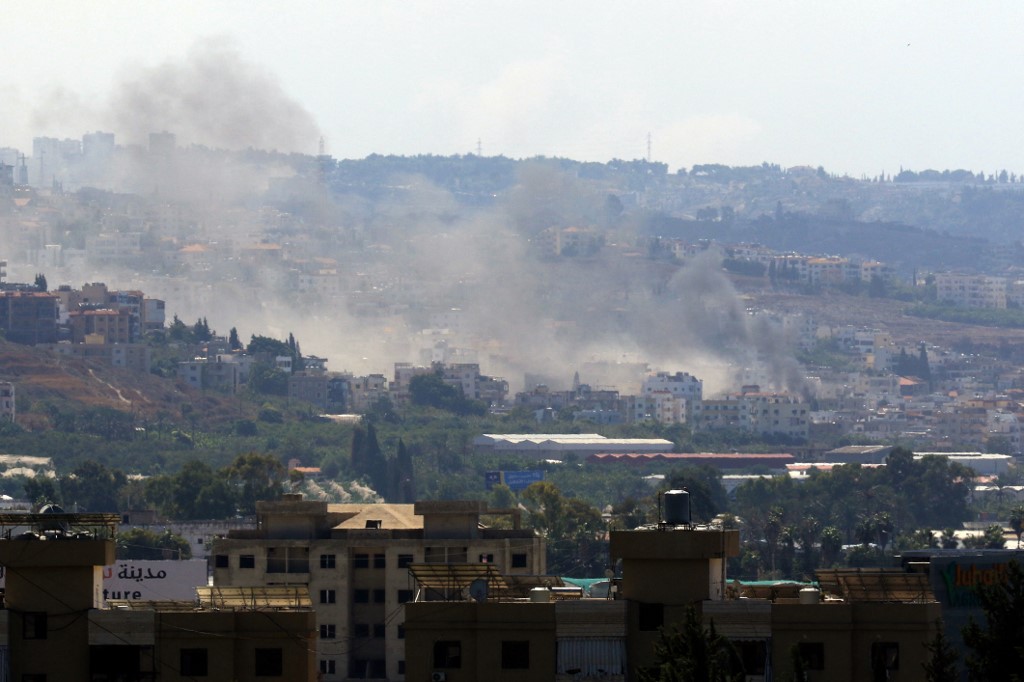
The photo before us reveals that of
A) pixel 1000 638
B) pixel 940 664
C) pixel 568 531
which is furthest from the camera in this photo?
pixel 568 531

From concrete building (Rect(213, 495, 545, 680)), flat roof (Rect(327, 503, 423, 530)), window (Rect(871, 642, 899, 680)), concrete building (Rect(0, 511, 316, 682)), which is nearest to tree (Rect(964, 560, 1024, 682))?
window (Rect(871, 642, 899, 680))

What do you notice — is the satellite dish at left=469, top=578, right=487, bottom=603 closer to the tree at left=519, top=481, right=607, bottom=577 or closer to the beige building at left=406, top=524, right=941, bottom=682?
the beige building at left=406, top=524, right=941, bottom=682

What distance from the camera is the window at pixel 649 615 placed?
145 feet

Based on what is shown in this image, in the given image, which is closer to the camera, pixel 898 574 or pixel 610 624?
pixel 610 624

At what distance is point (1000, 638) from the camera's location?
40125mm

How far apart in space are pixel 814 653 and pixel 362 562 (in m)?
40.3

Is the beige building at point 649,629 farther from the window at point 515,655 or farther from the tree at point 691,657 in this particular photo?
the tree at point 691,657

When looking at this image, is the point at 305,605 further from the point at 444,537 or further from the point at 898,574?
the point at 444,537

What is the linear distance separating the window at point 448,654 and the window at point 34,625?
5441 millimetres

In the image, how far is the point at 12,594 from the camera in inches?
1729

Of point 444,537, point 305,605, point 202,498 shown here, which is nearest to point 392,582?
point 444,537

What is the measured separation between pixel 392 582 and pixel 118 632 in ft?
129

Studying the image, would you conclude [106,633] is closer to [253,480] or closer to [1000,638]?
[1000,638]

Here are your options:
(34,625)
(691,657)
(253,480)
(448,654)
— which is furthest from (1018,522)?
(691,657)
